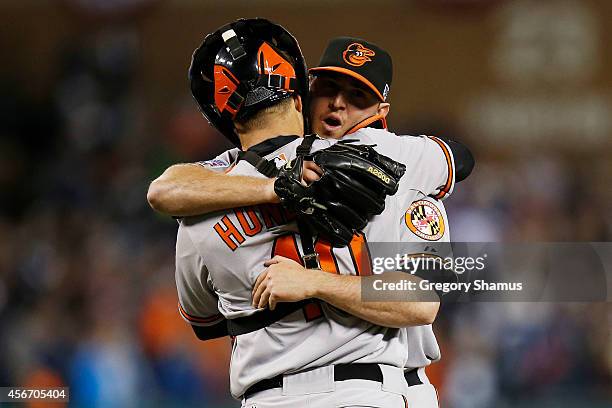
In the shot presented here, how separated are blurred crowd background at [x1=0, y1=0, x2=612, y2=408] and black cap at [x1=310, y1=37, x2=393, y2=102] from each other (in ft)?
9.78

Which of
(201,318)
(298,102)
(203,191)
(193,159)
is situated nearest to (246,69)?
(298,102)

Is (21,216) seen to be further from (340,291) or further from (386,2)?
(340,291)

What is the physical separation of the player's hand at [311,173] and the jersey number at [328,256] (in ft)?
0.52

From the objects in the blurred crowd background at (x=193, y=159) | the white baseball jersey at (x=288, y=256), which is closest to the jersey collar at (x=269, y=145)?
the white baseball jersey at (x=288, y=256)

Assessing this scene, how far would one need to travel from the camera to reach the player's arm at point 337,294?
1794 mm

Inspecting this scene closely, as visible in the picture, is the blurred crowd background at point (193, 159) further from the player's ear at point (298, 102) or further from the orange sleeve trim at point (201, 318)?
the player's ear at point (298, 102)

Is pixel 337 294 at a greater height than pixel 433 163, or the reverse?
pixel 433 163

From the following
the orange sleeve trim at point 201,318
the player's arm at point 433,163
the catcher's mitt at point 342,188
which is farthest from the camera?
the orange sleeve trim at point 201,318

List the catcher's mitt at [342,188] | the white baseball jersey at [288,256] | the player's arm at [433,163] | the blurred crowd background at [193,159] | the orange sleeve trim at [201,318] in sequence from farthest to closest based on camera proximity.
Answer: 1. the blurred crowd background at [193,159]
2. the orange sleeve trim at [201,318]
3. the player's arm at [433,163]
4. the white baseball jersey at [288,256]
5. the catcher's mitt at [342,188]

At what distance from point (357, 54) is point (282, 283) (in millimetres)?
765

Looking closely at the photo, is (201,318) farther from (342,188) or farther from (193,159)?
(193,159)

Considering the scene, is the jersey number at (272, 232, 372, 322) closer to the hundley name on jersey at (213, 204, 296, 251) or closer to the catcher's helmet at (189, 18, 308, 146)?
the hundley name on jersey at (213, 204, 296, 251)

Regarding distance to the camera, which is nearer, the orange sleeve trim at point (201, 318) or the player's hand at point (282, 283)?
the player's hand at point (282, 283)

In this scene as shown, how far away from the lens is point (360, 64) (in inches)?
A: 90.1
